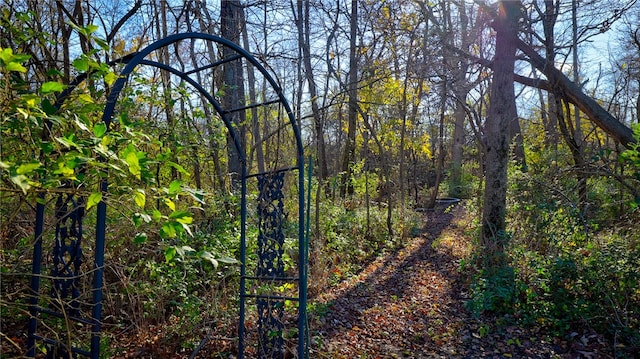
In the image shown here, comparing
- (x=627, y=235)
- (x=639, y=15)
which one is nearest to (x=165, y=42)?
(x=627, y=235)

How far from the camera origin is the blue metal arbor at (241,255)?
69.6 inches

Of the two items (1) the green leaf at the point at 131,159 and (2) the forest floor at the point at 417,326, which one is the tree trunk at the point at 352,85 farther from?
(1) the green leaf at the point at 131,159

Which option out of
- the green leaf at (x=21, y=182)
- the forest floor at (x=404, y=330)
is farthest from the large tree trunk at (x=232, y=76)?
the green leaf at (x=21, y=182)

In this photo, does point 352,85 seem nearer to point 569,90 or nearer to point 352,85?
point 352,85

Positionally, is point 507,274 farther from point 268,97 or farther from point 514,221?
point 268,97

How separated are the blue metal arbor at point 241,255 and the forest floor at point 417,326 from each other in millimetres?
609

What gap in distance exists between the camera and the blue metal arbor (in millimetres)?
1767

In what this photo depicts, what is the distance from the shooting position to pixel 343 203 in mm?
9539

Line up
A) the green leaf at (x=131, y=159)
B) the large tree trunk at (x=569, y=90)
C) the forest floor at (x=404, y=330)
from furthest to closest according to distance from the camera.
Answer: the large tree trunk at (x=569, y=90) → the forest floor at (x=404, y=330) → the green leaf at (x=131, y=159)

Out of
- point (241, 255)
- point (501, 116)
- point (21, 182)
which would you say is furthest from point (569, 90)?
point (21, 182)

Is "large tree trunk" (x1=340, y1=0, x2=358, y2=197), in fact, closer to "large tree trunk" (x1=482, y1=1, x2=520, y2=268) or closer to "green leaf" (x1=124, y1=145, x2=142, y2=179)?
"large tree trunk" (x1=482, y1=1, x2=520, y2=268)

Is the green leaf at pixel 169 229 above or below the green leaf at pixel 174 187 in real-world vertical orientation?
below

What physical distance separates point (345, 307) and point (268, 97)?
6.75 metres

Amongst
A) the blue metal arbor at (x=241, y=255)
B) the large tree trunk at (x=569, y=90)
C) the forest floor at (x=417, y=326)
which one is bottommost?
the forest floor at (x=417, y=326)
